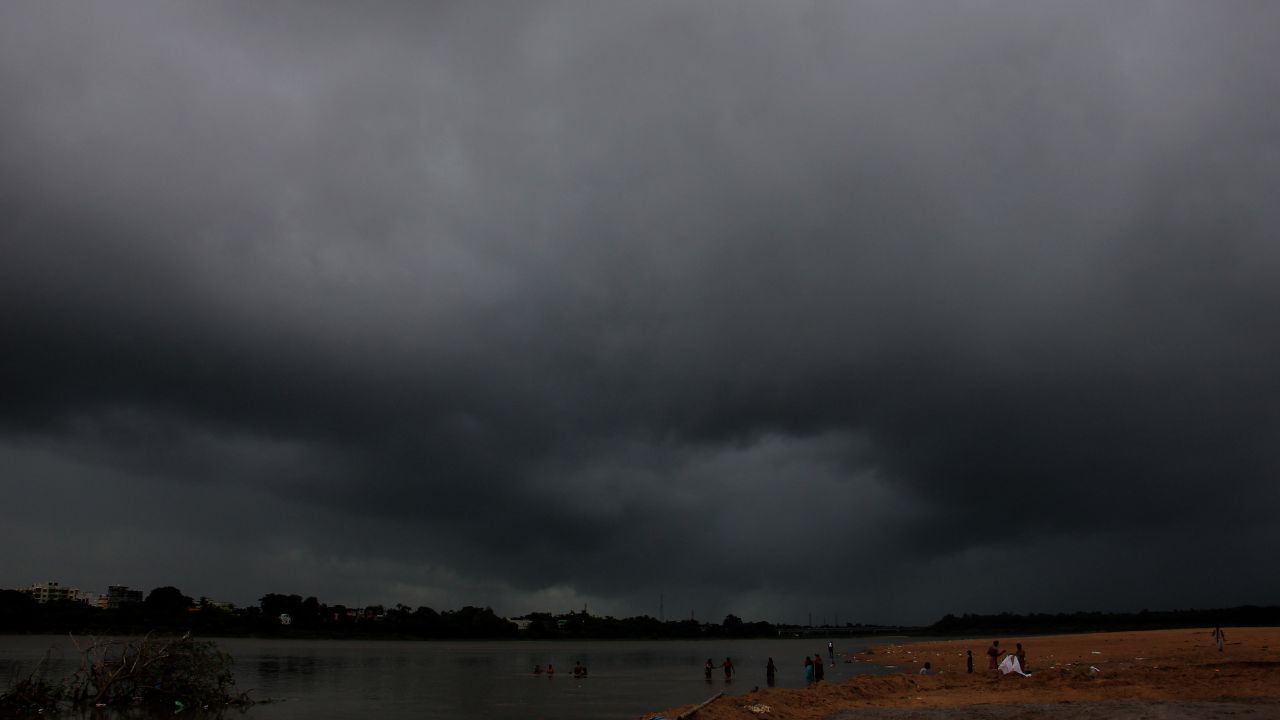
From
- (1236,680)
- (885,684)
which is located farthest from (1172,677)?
(885,684)

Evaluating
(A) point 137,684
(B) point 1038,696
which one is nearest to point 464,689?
(A) point 137,684

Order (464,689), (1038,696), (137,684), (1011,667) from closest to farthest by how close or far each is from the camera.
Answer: (1038,696), (1011,667), (137,684), (464,689)

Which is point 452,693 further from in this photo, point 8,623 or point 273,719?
point 8,623

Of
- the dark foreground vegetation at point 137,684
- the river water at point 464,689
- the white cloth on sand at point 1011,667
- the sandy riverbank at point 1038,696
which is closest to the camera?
the sandy riverbank at point 1038,696

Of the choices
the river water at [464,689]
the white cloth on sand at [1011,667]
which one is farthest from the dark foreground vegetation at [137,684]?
the white cloth on sand at [1011,667]

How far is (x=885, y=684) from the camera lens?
144 ft

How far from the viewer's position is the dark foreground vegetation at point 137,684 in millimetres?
46250

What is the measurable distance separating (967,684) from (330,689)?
47.7 m

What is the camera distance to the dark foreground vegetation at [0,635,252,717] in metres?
46.2

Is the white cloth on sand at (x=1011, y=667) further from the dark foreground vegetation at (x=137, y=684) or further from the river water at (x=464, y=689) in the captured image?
the dark foreground vegetation at (x=137, y=684)

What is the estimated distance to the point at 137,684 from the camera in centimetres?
4816

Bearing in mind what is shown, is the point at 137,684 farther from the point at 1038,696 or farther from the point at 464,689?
the point at 1038,696

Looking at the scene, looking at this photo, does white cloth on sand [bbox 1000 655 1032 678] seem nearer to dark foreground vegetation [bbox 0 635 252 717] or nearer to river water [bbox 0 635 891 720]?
river water [bbox 0 635 891 720]

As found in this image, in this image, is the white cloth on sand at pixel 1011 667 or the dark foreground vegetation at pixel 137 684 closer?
the white cloth on sand at pixel 1011 667
